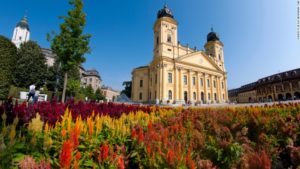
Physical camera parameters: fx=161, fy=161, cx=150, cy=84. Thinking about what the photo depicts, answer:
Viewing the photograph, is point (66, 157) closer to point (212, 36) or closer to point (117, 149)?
point (117, 149)

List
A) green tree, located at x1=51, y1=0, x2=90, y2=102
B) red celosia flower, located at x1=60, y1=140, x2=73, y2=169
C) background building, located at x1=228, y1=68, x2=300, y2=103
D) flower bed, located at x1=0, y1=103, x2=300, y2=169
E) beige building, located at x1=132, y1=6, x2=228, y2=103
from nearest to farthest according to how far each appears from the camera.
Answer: red celosia flower, located at x1=60, y1=140, x2=73, y2=169 → flower bed, located at x1=0, y1=103, x2=300, y2=169 → green tree, located at x1=51, y1=0, x2=90, y2=102 → beige building, located at x1=132, y1=6, x2=228, y2=103 → background building, located at x1=228, y1=68, x2=300, y2=103

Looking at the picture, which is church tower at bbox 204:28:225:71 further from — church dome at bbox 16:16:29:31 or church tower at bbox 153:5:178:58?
church dome at bbox 16:16:29:31

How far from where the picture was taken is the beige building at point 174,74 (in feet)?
131

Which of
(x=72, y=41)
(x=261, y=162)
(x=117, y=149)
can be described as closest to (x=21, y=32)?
(x=72, y=41)

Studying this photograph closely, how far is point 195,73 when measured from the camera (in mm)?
45562

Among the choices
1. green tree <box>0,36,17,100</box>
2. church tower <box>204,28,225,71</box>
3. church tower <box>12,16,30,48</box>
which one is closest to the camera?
green tree <box>0,36,17,100</box>

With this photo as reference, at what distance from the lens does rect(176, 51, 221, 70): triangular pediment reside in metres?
43.8

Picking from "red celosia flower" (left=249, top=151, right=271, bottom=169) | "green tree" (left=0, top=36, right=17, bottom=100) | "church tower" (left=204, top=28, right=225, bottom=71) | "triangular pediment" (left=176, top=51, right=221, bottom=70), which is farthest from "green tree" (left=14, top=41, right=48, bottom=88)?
"church tower" (left=204, top=28, right=225, bottom=71)

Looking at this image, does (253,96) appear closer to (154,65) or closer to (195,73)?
(195,73)

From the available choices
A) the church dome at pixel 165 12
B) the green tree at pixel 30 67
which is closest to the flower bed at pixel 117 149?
the green tree at pixel 30 67

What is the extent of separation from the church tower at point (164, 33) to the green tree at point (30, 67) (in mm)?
26082

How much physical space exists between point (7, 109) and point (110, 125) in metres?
2.29

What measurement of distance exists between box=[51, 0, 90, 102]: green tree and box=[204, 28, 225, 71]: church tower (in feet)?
154

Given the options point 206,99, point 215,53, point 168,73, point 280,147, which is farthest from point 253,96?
point 280,147
